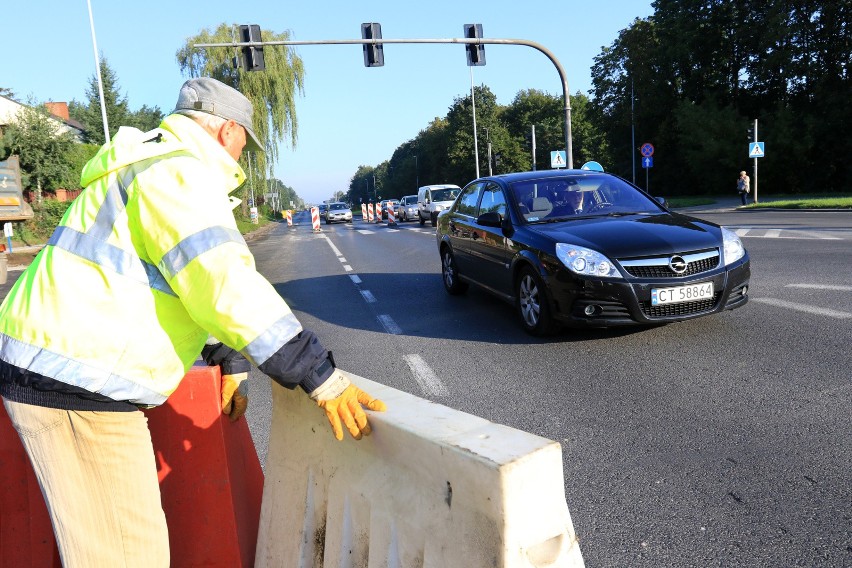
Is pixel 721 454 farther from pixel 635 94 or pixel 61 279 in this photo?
pixel 635 94

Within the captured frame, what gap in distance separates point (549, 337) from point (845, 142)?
39816 mm

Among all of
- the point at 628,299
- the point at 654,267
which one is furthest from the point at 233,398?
the point at 654,267

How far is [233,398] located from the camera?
2576 mm

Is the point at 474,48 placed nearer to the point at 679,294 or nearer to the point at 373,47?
the point at 373,47

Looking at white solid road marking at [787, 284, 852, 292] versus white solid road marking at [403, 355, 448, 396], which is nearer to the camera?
white solid road marking at [403, 355, 448, 396]

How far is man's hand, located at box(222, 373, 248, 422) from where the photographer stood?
257 centimetres

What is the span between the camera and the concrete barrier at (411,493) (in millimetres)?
1630

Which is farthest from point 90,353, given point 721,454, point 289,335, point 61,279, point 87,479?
point 721,454

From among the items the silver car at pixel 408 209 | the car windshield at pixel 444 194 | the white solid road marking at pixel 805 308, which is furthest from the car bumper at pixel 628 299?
the silver car at pixel 408 209

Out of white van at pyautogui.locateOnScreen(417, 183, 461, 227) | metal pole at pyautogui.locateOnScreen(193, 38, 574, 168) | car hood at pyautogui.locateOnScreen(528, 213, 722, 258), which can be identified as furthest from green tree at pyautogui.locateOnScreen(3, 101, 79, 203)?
car hood at pyautogui.locateOnScreen(528, 213, 722, 258)

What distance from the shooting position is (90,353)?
1879mm

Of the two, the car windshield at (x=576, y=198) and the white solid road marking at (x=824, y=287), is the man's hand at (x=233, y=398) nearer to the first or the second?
the car windshield at (x=576, y=198)

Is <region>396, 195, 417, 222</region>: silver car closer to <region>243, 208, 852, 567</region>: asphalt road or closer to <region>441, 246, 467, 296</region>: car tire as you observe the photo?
<region>441, 246, 467, 296</region>: car tire

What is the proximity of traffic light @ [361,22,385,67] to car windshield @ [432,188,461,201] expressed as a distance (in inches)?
523
